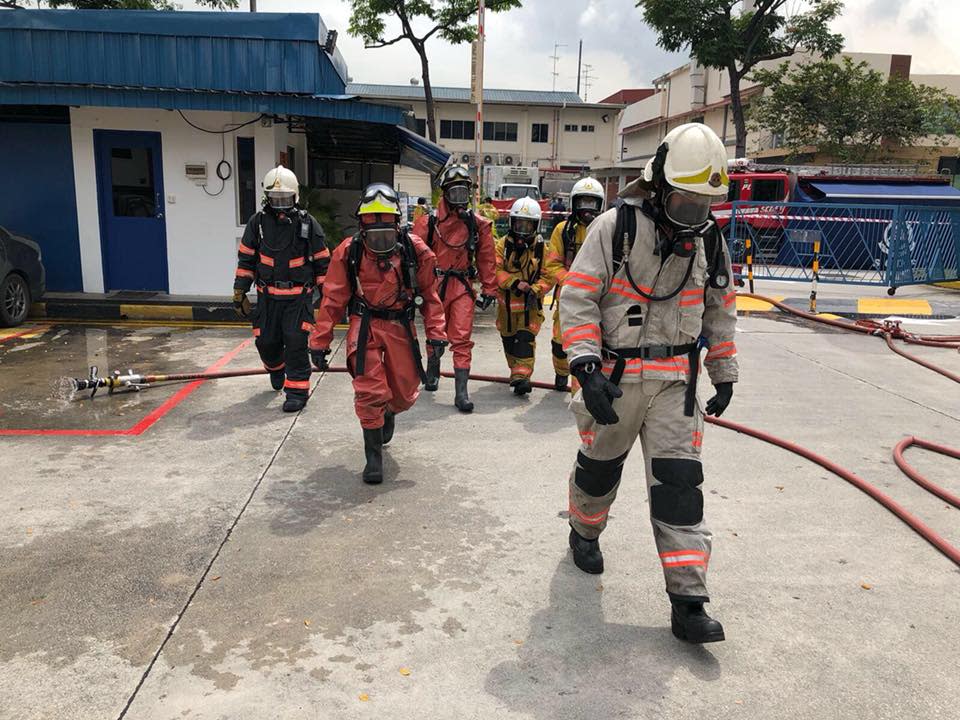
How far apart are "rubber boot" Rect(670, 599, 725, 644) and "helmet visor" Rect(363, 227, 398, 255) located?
2866mm

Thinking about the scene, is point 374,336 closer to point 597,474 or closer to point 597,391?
point 597,474

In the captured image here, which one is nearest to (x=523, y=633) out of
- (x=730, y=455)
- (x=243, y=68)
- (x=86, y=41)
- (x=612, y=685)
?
(x=612, y=685)

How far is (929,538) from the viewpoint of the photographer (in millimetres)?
4168

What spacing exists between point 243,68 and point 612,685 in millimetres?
10513

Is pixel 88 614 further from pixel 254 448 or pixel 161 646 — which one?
pixel 254 448

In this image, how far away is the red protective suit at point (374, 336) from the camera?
5000 mm

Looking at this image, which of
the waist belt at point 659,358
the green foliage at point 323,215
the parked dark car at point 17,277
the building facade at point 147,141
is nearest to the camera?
the waist belt at point 659,358

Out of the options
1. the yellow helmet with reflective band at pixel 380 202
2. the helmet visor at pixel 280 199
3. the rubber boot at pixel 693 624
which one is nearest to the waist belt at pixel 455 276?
the helmet visor at pixel 280 199

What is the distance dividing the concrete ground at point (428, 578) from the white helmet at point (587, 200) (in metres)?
1.88

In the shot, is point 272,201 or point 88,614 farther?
point 272,201

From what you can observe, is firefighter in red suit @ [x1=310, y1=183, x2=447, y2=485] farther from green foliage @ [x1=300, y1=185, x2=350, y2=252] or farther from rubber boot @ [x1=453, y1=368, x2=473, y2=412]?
green foliage @ [x1=300, y1=185, x2=350, y2=252]

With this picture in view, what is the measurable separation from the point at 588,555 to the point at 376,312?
7.09 feet

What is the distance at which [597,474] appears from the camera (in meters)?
3.55

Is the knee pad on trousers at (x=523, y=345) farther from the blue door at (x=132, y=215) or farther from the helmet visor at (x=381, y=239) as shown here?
the blue door at (x=132, y=215)
